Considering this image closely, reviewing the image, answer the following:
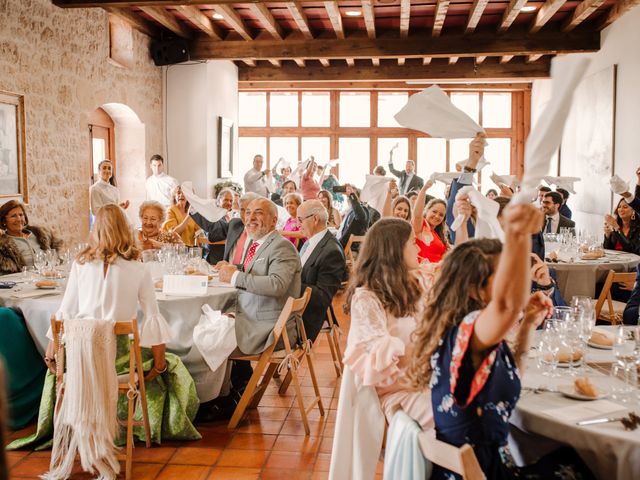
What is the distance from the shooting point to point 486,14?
9555 mm

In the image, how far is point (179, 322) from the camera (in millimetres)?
4027

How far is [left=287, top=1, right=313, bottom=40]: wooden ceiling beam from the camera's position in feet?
27.9

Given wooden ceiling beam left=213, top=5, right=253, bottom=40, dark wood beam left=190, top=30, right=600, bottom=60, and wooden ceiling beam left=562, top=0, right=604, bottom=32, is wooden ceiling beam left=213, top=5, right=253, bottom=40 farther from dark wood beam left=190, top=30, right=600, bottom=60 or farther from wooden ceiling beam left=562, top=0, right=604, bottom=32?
wooden ceiling beam left=562, top=0, right=604, bottom=32

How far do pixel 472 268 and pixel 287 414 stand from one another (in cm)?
256

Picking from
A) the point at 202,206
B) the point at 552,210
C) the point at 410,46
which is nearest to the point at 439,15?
the point at 410,46

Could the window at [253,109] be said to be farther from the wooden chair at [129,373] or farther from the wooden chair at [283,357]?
the wooden chair at [129,373]

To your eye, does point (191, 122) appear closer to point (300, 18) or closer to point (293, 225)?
point (300, 18)

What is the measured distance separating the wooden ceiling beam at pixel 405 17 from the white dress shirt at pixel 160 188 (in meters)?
3.86

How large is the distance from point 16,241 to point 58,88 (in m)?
2.63

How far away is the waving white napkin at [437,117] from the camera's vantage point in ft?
8.78

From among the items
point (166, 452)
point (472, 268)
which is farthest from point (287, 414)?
point (472, 268)

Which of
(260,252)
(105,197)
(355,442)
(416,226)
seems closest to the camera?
(355,442)

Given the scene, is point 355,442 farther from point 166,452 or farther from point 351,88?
point 351,88

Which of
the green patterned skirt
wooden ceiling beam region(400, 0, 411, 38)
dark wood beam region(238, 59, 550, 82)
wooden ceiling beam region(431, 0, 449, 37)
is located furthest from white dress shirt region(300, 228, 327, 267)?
dark wood beam region(238, 59, 550, 82)
